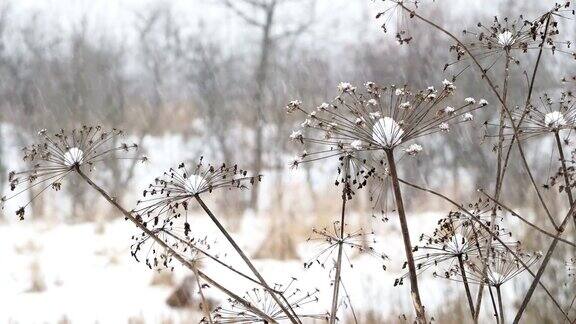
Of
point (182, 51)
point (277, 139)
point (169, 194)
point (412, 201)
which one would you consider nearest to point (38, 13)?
point (182, 51)

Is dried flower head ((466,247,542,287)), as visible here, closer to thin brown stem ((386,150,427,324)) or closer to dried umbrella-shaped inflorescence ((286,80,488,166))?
thin brown stem ((386,150,427,324))

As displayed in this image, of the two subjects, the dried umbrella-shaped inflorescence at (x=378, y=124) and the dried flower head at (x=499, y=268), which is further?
the dried flower head at (x=499, y=268)

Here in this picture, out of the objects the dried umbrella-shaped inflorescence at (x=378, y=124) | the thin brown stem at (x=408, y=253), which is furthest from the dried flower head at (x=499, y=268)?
the dried umbrella-shaped inflorescence at (x=378, y=124)

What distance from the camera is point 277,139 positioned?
1168 cm

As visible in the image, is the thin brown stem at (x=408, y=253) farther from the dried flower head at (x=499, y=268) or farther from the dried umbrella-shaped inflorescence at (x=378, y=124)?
the dried flower head at (x=499, y=268)

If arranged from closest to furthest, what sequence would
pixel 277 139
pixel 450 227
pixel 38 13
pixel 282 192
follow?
1. pixel 450 227
2. pixel 282 192
3. pixel 277 139
4. pixel 38 13

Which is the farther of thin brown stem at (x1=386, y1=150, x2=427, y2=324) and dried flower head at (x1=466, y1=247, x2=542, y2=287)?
dried flower head at (x1=466, y1=247, x2=542, y2=287)

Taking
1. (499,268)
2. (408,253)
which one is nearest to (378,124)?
(408,253)

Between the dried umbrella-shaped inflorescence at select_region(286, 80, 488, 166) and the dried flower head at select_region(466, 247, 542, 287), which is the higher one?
the dried umbrella-shaped inflorescence at select_region(286, 80, 488, 166)

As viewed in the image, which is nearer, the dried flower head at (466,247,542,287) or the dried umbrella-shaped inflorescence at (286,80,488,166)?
the dried umbrella-shaped inflorescence at (286,80,488,166)

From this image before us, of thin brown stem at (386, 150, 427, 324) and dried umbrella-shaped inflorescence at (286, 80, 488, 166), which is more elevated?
dried umbrella-shaped inflorescence at (286, 80, 488, 166)

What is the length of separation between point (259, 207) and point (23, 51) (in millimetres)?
6118

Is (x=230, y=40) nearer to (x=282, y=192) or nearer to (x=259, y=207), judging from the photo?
(x=259, y=207)

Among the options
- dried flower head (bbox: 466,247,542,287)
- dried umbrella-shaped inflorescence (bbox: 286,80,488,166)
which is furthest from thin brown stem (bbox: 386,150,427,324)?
dried flower head (bbox: 466,247,542,287)
